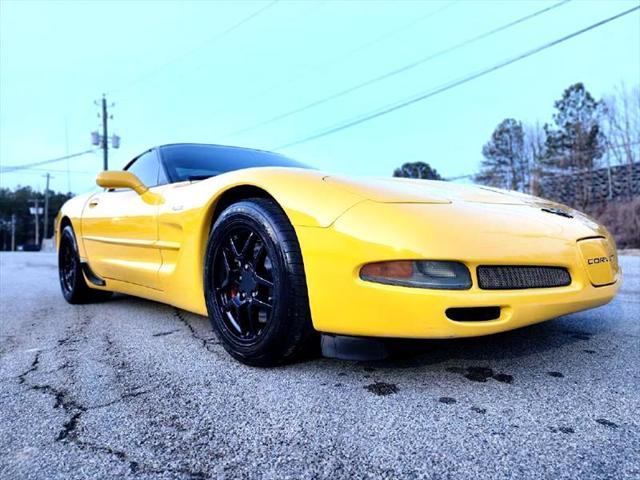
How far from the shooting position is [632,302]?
9.95 ft

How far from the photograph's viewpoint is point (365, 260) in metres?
1.54

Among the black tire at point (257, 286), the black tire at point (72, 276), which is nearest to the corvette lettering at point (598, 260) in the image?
the black tire at point (257, 286)

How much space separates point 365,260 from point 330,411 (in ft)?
1.62

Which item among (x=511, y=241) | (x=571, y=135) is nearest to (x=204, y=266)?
(x=511, y=241)

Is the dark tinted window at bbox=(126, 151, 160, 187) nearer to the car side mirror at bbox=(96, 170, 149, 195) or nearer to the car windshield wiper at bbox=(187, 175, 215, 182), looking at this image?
the car side mirror at bbox=(96, 170, 149, 195)

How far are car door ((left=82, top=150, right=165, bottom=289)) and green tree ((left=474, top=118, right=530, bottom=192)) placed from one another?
892 inches

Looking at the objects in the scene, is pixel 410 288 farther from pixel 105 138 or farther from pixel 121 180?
pixel 105 138

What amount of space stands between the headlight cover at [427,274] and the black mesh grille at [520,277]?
0.22ft

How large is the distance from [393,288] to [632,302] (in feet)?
7.88

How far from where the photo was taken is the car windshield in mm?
2771

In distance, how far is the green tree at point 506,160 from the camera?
83.6ft

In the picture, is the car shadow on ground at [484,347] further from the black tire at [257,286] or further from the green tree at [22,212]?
the green tree at [22,212]

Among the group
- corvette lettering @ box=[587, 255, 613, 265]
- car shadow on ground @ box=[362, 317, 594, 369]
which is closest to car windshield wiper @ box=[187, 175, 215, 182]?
car shadow on ground @ box=[362, 317, 594, 369]

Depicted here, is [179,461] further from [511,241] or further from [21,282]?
[21,282]
